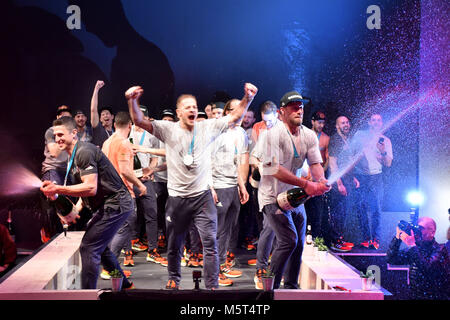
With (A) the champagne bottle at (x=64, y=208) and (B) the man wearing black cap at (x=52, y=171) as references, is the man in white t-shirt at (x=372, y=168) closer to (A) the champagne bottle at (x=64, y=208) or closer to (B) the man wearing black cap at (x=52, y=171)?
(B) the man wearing black cap at (x=52, y=171)

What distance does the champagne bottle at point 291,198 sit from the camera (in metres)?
4.59

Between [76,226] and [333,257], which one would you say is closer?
[333,257]

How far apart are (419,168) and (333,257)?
3.32 m

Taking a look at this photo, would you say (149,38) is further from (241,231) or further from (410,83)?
(410,83)

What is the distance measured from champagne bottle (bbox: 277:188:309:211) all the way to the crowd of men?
0.08m

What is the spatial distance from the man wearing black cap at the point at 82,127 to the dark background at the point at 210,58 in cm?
Answer: 69

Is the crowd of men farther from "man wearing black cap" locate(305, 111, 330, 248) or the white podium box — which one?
the white podium box

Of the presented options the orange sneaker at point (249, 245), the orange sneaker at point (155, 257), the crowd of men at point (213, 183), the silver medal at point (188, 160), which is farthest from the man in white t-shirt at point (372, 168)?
the silver medal at point (188, 160)

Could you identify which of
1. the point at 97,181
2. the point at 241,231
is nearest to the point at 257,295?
the point at 97,181

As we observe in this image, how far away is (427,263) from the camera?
17.4ft

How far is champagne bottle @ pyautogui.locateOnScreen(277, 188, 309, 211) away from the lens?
181 inches

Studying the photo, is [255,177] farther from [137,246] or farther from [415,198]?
[415,198]
